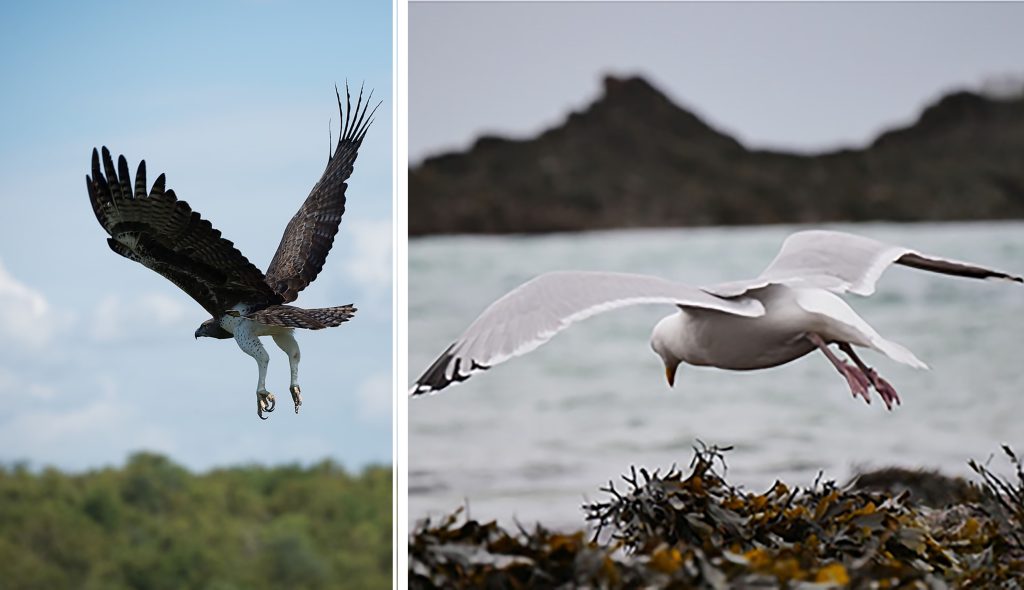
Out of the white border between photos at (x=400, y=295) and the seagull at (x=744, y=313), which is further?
the white border between photos at (x=400, y=295)

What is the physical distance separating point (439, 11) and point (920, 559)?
1.73 meters

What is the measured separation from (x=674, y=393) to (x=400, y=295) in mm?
734

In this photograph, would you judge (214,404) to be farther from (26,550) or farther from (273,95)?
(273,95)

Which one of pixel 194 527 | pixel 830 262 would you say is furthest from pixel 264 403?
pixel 830 262

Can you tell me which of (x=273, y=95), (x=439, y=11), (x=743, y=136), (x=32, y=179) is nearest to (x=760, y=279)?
(x=743, y=136)

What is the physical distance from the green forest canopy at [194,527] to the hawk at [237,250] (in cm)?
22

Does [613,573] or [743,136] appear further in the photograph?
[743,136]

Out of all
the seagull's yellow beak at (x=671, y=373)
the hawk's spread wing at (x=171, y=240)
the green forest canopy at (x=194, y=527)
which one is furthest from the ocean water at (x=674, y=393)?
the hawk's spread wing at (x=171, y=240)

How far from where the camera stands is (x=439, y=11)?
2840 mm

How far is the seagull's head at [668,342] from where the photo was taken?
276 cm

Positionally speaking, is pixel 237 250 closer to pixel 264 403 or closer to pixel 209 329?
pixel 209 329

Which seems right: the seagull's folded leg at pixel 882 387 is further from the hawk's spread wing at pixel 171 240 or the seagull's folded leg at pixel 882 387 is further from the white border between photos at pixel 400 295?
the hawk's spread wing at pixel 171 240

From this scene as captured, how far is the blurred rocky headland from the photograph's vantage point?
287 cm

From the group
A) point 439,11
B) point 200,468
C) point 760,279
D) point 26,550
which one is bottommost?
point 26,550
